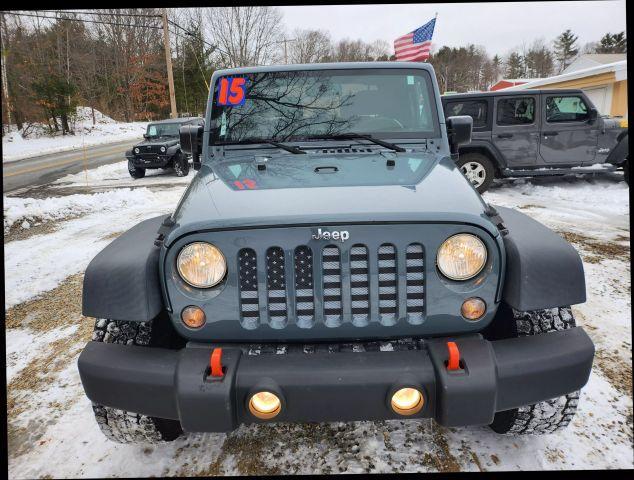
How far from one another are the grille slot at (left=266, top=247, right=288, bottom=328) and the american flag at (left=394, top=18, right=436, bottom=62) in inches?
314

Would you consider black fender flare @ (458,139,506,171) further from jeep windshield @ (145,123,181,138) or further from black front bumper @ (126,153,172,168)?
jeep windshield @ (145,123,181,138)

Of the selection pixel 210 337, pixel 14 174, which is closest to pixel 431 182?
pixel 210 337

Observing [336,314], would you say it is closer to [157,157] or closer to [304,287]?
[304,287]

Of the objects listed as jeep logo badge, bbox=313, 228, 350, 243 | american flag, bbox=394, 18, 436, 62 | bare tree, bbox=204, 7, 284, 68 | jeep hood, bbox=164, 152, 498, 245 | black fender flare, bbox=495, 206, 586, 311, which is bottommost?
black fender flare, bbox=495, 206, 586, 311

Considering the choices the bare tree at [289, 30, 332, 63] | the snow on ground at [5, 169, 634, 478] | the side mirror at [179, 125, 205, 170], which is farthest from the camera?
the bare tree at [289, 30, 332, 63]

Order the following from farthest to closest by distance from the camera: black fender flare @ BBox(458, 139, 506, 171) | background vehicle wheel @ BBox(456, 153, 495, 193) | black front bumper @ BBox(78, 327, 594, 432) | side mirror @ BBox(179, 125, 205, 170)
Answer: background vehicle wheel @ BBox(456, 153, 495, 193)
black fender flare @ BBox(458, 139, 506, 171)
side mirror @ BBox(179, 125, 205, 170)
black front bumper @ BBox(78, 327, 594, 432)

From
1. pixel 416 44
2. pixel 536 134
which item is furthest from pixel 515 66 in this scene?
pixel 536 134

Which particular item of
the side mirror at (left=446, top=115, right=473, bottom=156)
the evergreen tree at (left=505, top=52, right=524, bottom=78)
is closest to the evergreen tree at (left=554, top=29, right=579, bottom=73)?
the evergreen tree at (left=505, top=52, right=524, bottom=78)

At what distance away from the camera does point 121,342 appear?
1.97 meters

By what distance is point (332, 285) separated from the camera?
5.82 ft

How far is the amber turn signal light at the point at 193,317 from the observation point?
5.97 ft

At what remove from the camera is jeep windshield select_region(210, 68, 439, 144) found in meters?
2.86

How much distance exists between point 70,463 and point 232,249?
55.4 inches

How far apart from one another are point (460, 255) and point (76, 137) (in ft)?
109
